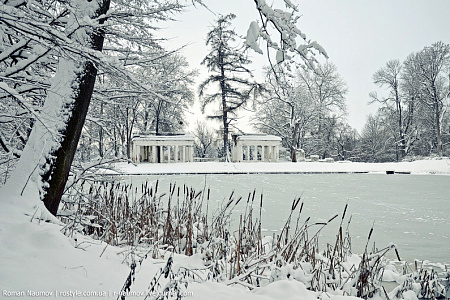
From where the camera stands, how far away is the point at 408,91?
32.6 metres

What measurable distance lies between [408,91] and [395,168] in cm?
1283

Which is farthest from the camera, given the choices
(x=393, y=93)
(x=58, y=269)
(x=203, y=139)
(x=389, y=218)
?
(x=203, y=139)

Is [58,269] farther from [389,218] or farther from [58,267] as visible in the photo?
[389,218]

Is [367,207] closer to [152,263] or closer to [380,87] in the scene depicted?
[152,263]

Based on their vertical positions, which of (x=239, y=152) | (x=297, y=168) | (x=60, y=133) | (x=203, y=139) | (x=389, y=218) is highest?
(x=203, y=139)

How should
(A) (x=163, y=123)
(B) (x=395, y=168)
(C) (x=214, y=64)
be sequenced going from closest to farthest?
(B) (x=395, y=168)
(C) (x=214, y=64)
(A) (x=163, y=123)

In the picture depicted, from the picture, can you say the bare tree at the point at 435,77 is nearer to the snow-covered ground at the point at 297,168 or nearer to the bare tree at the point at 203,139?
the snow-covered ground at the point at 297,168

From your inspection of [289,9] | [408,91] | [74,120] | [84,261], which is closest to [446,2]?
[289,9]

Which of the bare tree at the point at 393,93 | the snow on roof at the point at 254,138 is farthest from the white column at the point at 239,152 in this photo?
the bare tree at the point at 393,93

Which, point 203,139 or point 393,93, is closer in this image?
point 393,93

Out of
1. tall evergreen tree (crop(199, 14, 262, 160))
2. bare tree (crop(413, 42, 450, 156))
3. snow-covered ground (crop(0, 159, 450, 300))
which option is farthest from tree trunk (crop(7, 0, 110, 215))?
bare tree (crop(413, 42, 450, 156))

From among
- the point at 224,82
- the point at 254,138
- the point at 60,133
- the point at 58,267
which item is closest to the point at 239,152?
the point at 254,138

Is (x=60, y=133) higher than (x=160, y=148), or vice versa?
(x=160, y=148)

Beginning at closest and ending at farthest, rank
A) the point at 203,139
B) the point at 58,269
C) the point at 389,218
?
the point at 58,269 → the point at 389,218 → the point at 203,139
